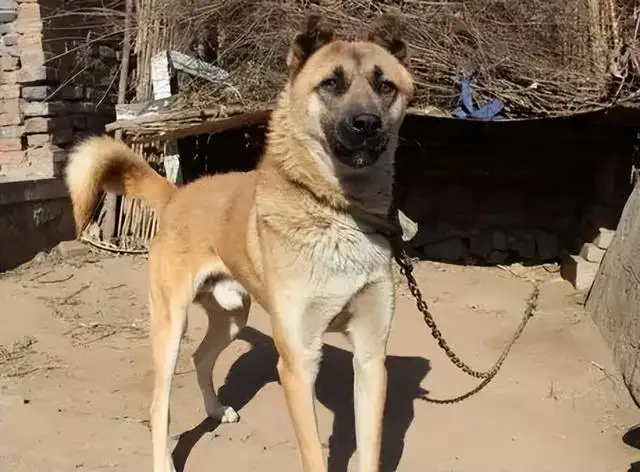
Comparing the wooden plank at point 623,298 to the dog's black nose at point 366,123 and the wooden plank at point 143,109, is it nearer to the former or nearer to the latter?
the dog's black nose at point 366,123

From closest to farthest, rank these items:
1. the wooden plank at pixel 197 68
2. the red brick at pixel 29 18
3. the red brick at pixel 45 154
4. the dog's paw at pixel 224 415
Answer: the dog's paw at pixel 224 415, the wooden plank at pixel 197 68, the red brick at pixel 29 18, the red brick at pixel 45 154

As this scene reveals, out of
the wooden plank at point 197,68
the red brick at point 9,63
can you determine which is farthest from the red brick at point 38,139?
the wooden plank at point 197,68

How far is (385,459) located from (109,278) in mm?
3361

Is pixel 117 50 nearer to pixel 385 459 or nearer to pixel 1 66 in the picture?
pixel 1 66

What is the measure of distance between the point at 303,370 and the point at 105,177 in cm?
145

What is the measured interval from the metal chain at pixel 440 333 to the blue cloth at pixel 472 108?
43.4 inches

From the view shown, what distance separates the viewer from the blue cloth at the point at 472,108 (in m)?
5.37

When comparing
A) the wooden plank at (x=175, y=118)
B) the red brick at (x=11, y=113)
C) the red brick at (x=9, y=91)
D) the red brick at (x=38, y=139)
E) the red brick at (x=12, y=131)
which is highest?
the wooden plank at (x=175, y=118)

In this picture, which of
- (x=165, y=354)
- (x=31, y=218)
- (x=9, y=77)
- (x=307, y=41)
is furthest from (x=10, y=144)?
(x=307, y=41)

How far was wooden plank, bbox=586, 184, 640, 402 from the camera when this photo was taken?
14.7ft

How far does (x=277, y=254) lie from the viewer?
2.98 metres

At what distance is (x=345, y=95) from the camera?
9.40ft

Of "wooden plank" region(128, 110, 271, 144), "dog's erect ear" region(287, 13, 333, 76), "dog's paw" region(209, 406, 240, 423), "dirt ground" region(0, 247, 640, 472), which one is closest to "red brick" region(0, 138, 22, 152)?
"dirt ground" region(0, 247, 640, 472)

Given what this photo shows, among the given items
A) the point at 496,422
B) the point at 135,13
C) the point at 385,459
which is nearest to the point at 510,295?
the point at 496,422
